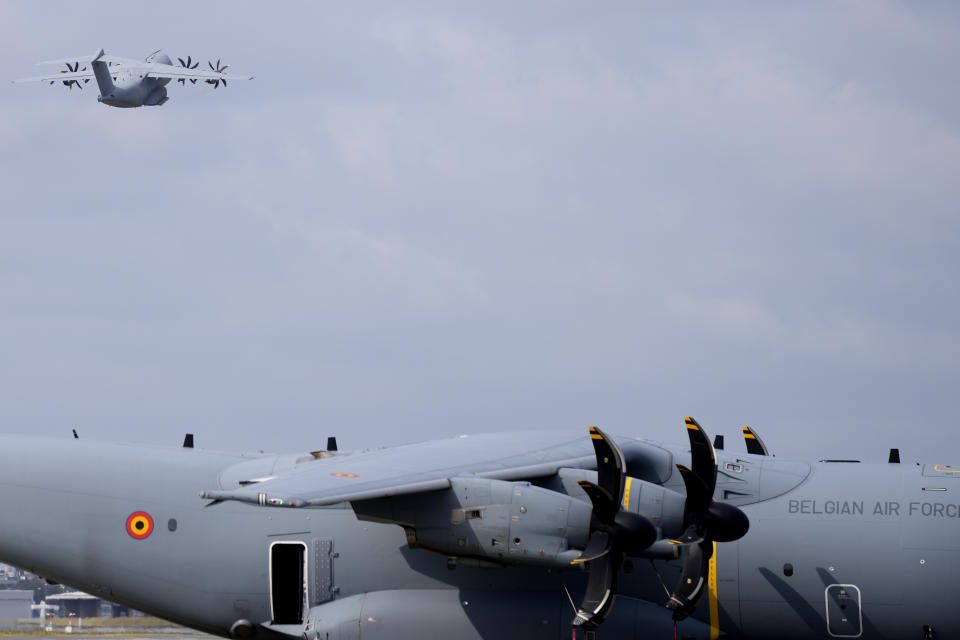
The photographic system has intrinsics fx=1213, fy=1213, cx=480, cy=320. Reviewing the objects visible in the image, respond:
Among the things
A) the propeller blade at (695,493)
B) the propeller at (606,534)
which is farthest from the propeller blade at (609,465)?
the propeller blade at (695,493)

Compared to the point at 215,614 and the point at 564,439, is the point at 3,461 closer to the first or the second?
the point at 215,614

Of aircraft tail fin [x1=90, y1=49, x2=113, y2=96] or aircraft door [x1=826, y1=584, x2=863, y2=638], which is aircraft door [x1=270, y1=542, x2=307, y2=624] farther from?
aircraft tail fin [x1=90, y1=49, x2=113, y2=96]

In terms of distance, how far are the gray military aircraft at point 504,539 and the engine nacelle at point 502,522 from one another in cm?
2

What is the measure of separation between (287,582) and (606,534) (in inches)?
183

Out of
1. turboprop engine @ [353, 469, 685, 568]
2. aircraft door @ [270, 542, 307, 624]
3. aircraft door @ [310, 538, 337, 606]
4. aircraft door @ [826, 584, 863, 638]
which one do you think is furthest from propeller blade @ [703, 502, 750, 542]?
aircraft door @ [270, 542, 307, 624]

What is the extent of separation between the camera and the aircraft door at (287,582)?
51.5 ft

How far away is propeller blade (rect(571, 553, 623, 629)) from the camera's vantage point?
13359mm

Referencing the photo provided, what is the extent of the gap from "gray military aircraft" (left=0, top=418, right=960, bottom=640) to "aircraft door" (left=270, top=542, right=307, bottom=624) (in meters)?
0.03

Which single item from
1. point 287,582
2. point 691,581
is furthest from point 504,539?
point 287,582

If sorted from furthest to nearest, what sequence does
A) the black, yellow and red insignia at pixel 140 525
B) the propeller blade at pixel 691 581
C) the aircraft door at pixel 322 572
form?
the black, yellow and red insignia at pixel 140 525 < the aircraft door at pixel 322 572 < the propeller blade at pixel 691 581

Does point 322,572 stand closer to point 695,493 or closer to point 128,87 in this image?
point 695,493

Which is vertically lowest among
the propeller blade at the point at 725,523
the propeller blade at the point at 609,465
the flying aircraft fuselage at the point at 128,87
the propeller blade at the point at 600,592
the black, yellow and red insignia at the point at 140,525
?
the propeller blade at the point at 600,592

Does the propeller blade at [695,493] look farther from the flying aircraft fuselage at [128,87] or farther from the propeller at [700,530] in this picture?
the flying aircraft fuselage at [128,87]

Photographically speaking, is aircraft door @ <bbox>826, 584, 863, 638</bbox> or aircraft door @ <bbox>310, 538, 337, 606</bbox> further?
aircraft door @ <bbox>310, 538, 337, 606</bbox>
